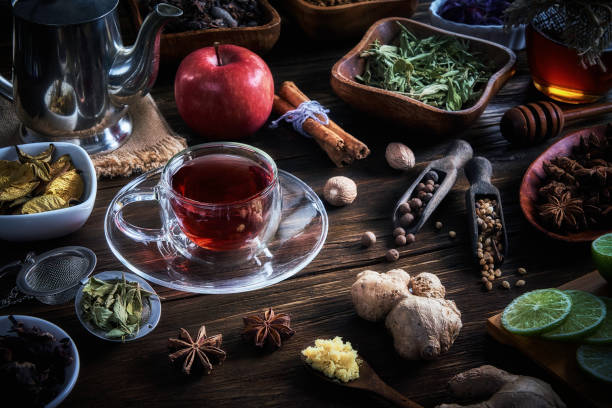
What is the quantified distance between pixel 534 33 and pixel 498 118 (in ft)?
0.85

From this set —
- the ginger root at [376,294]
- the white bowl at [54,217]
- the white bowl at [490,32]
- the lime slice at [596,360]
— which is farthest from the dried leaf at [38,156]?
the white bowl at [490,32]

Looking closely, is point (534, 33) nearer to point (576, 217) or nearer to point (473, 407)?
point (576, 217)

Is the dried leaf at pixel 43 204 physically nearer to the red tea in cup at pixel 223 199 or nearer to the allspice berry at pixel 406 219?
the red tea in cup at pixel 223 199

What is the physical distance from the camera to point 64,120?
1.41m

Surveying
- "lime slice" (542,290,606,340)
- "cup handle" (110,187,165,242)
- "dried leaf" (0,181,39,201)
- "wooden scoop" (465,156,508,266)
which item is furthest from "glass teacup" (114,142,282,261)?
"lime slice" (542,290,606,340)

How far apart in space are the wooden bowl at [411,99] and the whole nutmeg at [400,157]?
99mm

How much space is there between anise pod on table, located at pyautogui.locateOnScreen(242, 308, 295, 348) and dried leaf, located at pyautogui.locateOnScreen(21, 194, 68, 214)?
A: 18.2 inches

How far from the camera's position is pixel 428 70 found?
1742mm

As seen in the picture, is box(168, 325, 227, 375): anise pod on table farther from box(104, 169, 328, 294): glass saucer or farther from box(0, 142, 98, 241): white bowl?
box(0, 142, 98, 241): white bowl

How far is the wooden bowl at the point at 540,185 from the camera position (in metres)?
1.25

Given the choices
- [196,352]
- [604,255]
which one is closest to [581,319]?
[604,255]

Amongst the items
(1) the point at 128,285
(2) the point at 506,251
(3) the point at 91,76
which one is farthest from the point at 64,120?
(2) the point at 506,251

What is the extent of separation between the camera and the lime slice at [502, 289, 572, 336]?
989 mm

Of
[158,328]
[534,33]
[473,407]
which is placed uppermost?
[534,33]
